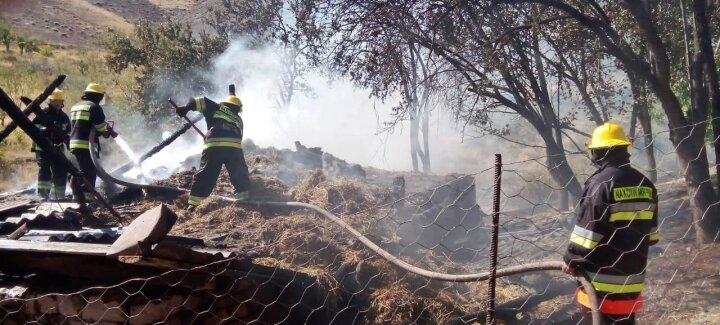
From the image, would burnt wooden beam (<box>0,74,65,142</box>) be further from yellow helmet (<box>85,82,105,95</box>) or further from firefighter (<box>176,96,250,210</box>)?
firefighter (<box>176,96,250,210</box>)

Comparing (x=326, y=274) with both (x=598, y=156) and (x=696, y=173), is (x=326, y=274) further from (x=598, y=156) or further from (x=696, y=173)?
(x=696, y=173)

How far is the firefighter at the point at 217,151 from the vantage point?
694cm

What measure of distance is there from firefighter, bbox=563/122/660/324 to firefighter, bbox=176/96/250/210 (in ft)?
15.9

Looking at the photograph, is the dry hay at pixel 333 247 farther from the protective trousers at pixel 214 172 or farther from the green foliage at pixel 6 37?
the green foliage at pixel 6 37

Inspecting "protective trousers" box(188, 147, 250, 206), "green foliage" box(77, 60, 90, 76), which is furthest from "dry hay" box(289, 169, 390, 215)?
"green foliage" box(77, 60, 90, 76)

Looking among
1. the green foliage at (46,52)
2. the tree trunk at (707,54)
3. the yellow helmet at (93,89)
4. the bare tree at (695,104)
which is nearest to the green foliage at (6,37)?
the green foliage at (46,52)

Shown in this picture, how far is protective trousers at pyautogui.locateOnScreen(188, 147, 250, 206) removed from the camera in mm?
6953

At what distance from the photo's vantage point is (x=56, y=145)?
722cm

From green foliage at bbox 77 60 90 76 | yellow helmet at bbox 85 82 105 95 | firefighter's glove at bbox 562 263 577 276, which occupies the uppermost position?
green foliage at bbox 77 60 90 76

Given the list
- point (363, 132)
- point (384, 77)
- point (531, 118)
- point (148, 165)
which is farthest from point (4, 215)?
point (363, 132)

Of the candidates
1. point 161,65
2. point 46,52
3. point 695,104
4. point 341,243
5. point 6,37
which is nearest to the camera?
point 341,243

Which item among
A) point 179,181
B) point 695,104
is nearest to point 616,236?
point 695,104

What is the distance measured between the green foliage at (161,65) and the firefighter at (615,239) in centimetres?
1509

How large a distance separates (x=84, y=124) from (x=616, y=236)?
7235mm
